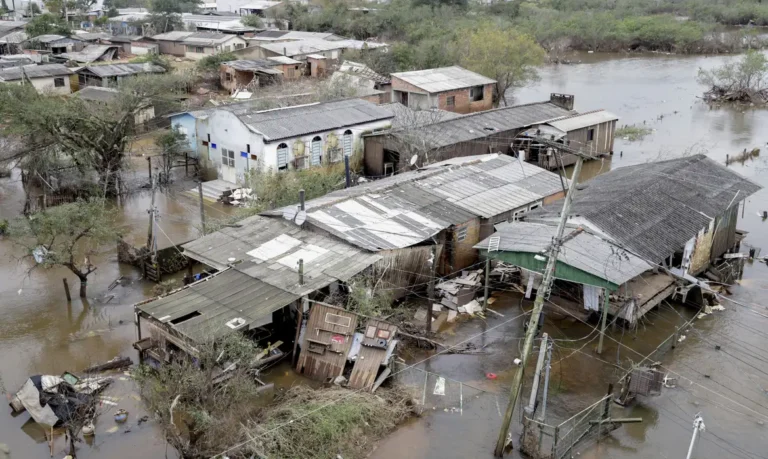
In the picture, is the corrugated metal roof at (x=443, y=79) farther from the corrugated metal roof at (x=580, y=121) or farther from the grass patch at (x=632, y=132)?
the grass patch at (x=632, y=132)

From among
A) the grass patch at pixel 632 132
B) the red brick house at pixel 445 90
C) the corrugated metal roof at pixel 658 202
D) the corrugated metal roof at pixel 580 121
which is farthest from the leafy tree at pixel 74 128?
the grass patch at pixel 632 132

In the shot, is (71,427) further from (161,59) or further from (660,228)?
(161,59)

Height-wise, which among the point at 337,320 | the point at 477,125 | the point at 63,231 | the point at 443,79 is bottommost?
the point at 337,320

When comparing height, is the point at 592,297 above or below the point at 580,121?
below

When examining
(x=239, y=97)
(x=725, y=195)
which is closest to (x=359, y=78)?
(x=239, y=97)

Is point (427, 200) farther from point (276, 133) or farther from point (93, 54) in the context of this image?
point (93, 54)

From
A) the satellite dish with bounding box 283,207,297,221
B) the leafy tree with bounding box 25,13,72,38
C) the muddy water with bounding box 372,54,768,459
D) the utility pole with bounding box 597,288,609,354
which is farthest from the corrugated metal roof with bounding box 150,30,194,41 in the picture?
the utility pole with bounding box 597,288,609,354

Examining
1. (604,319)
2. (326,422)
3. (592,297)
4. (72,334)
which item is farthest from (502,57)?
(326,422)

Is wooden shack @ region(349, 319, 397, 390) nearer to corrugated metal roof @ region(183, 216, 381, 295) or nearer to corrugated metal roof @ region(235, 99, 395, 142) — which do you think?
corrugated metal roof @ region(183, 216, 381, 295)
